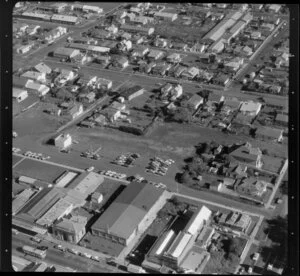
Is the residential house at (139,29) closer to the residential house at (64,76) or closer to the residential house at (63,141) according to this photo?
the residential house at (64,76)

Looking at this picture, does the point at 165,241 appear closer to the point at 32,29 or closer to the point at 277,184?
the point at 277,184

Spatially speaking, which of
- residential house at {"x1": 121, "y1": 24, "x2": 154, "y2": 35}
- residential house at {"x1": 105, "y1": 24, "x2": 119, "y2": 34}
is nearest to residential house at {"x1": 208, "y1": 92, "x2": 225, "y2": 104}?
residential house at {"x1": 121, "y1": 24, "x2": 154, "y2": 35}

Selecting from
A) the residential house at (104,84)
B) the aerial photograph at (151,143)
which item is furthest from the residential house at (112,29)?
the residential house at (104,84)

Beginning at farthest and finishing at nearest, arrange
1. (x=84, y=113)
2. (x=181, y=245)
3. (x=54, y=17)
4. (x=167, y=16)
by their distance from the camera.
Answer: (x=167, y=16)
(x=54, y=17)
(x=84, y=113)
(x=181, y=245)

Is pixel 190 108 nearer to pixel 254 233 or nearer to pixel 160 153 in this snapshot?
pixel 160 153

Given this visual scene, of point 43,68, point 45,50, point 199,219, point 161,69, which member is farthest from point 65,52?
point 199,219

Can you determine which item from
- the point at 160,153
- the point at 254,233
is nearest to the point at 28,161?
the point at 160,153
